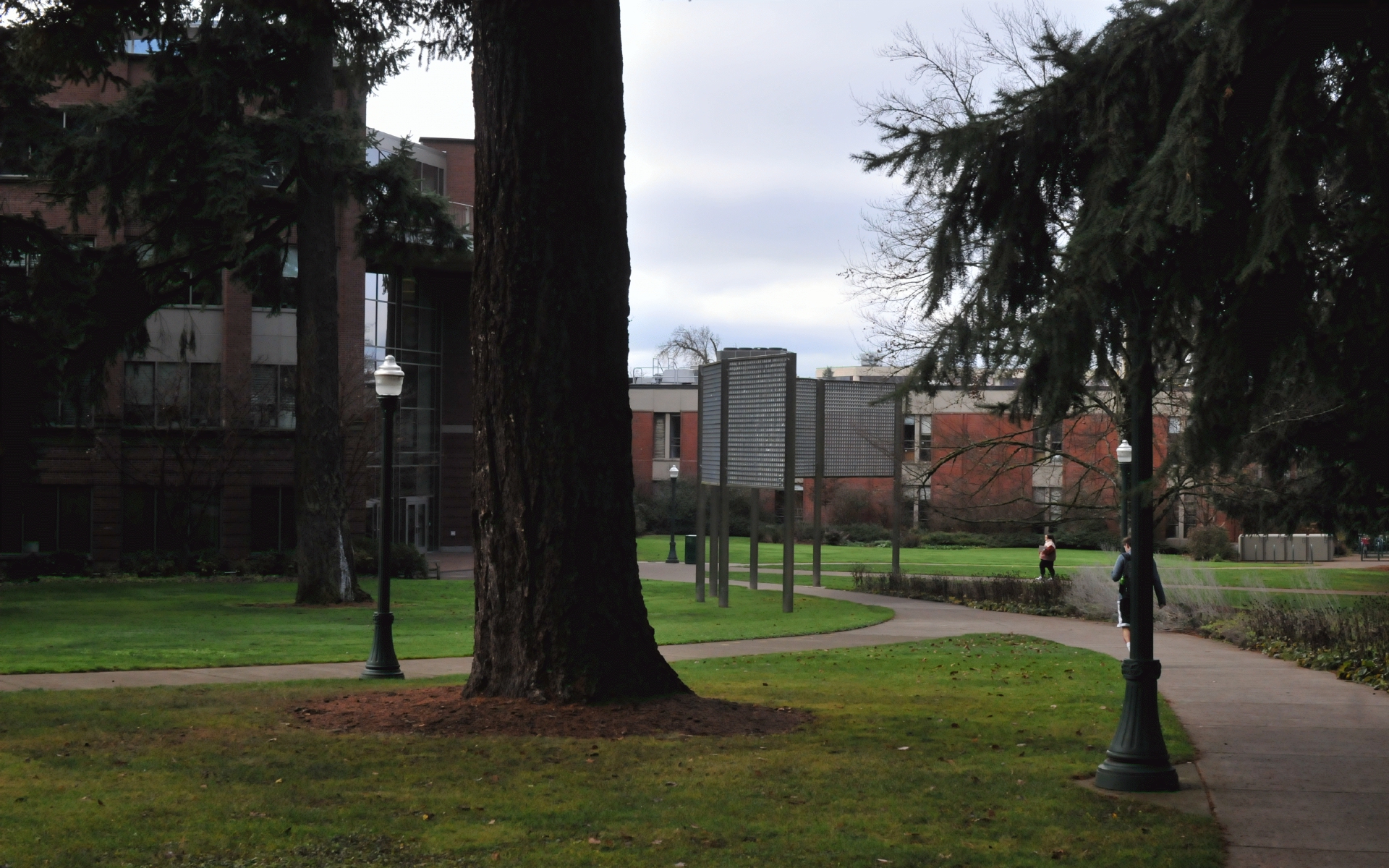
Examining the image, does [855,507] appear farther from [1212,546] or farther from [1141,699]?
[1141,699]

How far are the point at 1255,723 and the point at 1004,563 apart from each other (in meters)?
39.3

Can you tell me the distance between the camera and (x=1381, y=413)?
18.6 ft

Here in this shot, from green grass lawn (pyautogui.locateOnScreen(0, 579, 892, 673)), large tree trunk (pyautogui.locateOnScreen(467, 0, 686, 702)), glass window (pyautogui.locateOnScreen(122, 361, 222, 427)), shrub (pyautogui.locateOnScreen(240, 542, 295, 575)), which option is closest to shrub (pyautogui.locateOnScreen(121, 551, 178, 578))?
shrub (pyautogui.locateOnScreen(240, 542, 295, 575))

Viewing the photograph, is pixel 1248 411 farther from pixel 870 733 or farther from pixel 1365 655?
A: pixel 1365 655

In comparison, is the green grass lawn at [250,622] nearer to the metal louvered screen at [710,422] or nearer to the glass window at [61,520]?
the metal louvered screen at [710,422]

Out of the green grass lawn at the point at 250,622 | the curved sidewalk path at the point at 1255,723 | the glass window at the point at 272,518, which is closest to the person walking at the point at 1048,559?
the green grass lawn at the point at 250,622

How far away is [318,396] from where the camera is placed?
87.9ft

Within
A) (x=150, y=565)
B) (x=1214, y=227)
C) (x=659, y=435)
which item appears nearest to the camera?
(x=1214, y=227)

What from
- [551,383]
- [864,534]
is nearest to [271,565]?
[551,383]

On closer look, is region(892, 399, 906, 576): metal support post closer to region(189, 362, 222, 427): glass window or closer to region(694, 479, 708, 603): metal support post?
region(694, 479, 708, 603): metal support post

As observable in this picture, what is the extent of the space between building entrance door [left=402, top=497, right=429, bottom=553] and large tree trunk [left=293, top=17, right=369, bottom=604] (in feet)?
72.4

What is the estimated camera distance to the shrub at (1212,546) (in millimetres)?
54156

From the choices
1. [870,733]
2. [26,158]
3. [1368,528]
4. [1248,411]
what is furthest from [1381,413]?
[26,158]

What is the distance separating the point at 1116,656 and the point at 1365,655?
3.08 m
